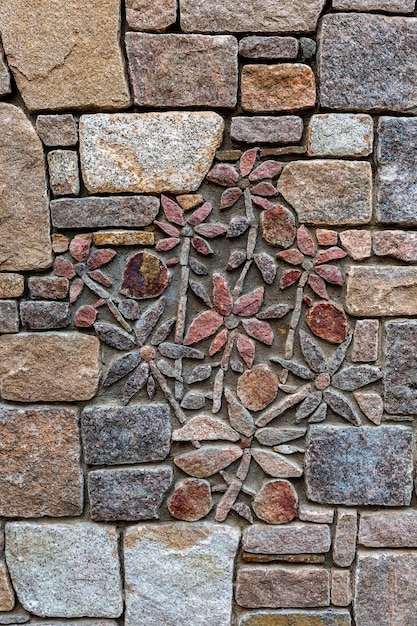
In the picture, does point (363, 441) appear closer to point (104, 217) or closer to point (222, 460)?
point (222, 460)

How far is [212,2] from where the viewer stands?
1.60 metres

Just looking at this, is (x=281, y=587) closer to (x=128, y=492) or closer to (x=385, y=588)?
(x=385, y=588)

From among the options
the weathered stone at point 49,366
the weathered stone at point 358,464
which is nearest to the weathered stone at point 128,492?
the weathered stone at point 49,366

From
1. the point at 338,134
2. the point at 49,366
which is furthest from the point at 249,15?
the point at 49,366

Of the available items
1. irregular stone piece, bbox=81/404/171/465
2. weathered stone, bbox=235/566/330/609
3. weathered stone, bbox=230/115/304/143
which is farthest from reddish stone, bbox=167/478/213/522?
weathered stone, bbox=230/115/304/143

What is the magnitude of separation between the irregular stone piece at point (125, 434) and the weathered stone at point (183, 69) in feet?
2.95

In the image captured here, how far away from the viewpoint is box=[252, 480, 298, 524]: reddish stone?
1.67m

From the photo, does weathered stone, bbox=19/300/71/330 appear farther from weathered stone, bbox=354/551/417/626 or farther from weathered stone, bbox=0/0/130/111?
weathered stone, bbox=354/551/417/626

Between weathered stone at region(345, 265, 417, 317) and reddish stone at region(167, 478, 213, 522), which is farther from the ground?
weathered stone at region(345, 265, 417, 317)

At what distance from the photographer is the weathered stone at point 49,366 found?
165 cm

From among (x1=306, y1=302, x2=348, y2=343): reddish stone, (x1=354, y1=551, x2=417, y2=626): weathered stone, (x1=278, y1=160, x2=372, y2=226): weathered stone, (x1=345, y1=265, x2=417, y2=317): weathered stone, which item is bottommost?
(x1=354, y1=551, x2=417, y2=626): weathered stone

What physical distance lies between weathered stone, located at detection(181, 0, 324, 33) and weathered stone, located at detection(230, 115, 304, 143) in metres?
0.25

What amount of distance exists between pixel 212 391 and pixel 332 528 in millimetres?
549

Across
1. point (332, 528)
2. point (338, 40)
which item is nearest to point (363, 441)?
point (332, 528)
